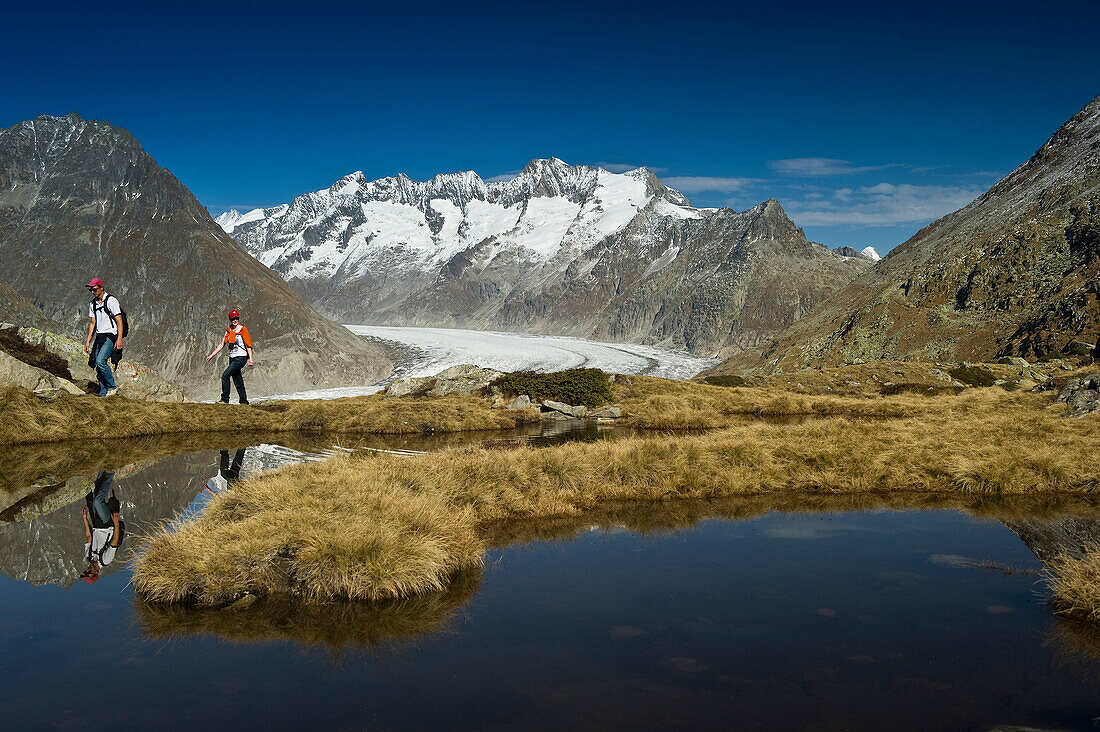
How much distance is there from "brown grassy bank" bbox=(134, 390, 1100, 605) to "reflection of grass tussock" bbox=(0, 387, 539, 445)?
13.8 metres

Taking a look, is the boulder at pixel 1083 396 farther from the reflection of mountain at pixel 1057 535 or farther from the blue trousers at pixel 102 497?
the blue trousers at pixel 102 497

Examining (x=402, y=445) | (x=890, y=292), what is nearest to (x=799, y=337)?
(x=890, y=292)

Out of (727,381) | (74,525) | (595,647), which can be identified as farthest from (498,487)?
(727,381)

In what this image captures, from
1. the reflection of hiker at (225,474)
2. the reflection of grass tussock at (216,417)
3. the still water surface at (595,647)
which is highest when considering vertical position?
the reflection of grass tussock at (216,417)

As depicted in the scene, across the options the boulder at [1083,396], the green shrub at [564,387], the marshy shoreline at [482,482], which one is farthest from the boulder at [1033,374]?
the green shrub at [564,387]

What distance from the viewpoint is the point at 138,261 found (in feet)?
421

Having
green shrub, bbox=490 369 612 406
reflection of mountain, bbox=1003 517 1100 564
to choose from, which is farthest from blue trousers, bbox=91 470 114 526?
green shrub, bbox=490 369 612 406

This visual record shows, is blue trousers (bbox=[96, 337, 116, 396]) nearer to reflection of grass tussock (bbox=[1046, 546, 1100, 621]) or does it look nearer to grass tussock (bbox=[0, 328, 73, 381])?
grass tussock (bbox=[0, 328, 73, 381])

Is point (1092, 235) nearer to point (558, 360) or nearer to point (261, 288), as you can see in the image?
point (558, 360)

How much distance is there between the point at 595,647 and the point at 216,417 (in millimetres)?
29170

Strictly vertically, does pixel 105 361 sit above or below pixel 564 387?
above

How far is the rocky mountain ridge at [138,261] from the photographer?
12031 centimetres

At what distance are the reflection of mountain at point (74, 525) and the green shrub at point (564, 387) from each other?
28.2m

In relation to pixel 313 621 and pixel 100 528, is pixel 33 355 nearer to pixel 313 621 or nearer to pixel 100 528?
→ pixel 100 528
